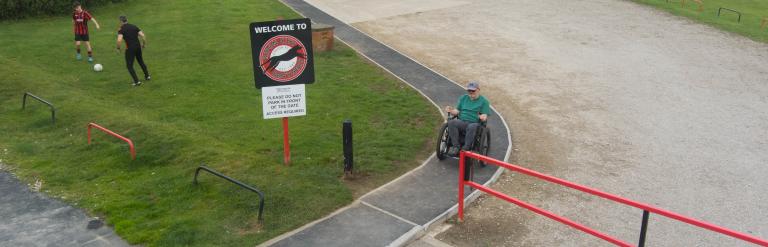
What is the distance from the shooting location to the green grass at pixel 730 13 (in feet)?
78.2

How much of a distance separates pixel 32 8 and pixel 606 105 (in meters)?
19.6

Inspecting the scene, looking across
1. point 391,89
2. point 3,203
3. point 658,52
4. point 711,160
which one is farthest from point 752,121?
point 3,203

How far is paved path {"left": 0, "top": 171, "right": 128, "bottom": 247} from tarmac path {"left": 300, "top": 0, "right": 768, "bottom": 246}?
14.7 feet

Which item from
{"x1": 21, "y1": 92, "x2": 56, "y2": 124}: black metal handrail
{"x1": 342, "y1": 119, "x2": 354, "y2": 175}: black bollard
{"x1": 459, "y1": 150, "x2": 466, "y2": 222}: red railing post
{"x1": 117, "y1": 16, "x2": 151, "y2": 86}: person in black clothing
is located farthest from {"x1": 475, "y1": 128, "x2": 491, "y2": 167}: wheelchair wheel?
{"x1": 117, "y1": 16, "x2": 151, "y2": 86}: person in black clothing

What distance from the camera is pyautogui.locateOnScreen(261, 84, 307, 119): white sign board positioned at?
389 inches

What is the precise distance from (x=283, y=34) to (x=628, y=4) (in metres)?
22.5

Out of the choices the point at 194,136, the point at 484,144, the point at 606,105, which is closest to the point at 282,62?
the point at 194,136

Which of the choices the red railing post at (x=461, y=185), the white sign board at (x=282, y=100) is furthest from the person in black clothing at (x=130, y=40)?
the red railing post at (x=461, y=185)

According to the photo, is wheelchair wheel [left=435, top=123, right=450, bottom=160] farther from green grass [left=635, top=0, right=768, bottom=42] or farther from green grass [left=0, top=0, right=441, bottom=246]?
green grass [left=635, top=0, right=768, bottom=42]

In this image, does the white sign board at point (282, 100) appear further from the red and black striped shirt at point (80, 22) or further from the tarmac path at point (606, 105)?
the red and black striped shirt at point (80, 22)

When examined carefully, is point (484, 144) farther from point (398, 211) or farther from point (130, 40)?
point (130, 40)

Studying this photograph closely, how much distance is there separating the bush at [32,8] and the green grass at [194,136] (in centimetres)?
304

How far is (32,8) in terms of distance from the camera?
75.8ft

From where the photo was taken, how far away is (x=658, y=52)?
20.0 meters
